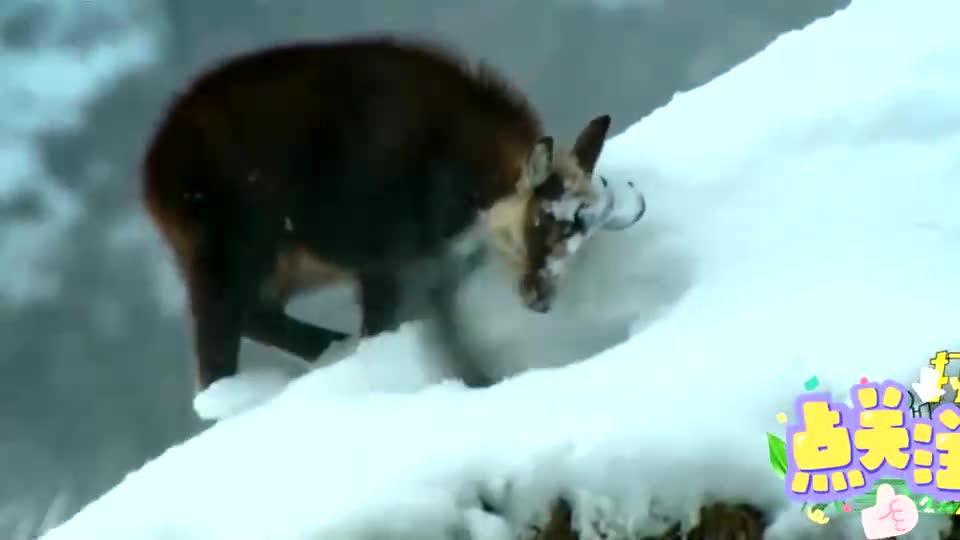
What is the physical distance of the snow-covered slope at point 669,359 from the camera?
1664 mm

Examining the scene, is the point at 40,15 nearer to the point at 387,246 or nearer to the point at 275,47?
the point at 275,47

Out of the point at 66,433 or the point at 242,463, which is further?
the point at 66,433

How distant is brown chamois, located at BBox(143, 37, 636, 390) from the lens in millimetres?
2678

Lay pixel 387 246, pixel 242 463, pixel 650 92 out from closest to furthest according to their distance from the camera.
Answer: pixel 242 463 → pixel 387 246 → pixel 650 92

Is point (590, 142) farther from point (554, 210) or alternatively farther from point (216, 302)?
point (216, 302)

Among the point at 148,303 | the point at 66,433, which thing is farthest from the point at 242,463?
the point at 66,433

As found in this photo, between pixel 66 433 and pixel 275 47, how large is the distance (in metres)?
2.51

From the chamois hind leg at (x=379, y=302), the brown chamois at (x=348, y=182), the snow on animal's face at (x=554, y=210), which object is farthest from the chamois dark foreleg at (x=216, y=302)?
the snow on animal's face at (x=554, y=210)

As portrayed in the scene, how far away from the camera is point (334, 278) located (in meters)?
2.90

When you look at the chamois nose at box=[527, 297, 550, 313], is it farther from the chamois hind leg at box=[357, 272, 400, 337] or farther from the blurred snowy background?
the blurred snowy background

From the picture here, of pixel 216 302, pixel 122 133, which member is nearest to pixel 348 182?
pixel 216 302

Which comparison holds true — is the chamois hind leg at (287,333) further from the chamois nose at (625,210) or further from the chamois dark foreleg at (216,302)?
the chamois nose at (625,210)
